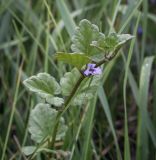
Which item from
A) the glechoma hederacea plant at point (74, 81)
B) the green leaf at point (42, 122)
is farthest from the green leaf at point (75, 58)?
the green leaf at point (42, 122)

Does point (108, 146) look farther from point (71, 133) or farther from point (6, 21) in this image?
point (6, 21)

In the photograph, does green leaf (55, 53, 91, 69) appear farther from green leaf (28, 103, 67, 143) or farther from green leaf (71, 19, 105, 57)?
green leaf (28, 103, 67, 143)

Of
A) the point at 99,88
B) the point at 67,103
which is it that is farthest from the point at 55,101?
the point at 99,88

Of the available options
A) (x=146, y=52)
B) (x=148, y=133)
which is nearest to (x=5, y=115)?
(x=148, y=133)

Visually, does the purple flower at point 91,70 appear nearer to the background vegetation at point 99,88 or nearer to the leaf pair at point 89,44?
the leaf pair at point 89,44

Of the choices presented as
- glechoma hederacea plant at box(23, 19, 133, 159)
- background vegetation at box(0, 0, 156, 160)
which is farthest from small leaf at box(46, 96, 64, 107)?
background vegetation at box(0, 0, 156, 160)

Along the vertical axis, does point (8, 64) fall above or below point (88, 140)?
above

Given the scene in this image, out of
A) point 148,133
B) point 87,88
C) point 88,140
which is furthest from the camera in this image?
point 148,133
